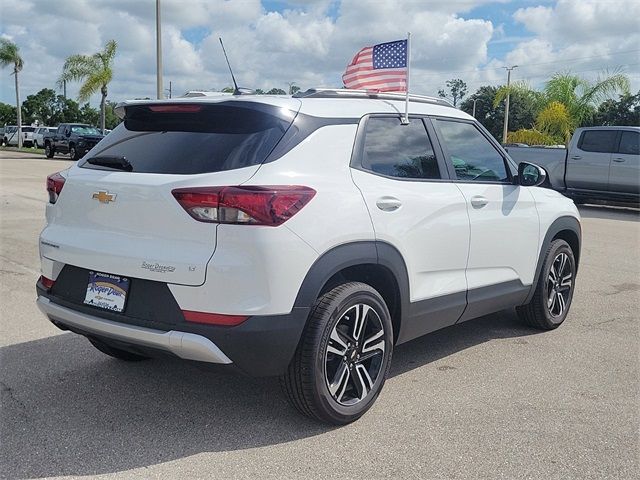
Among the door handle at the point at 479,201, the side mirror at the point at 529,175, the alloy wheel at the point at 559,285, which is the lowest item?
the alloy wheel at the point at 559,285

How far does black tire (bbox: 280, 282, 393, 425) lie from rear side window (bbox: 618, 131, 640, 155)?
13.5 metres

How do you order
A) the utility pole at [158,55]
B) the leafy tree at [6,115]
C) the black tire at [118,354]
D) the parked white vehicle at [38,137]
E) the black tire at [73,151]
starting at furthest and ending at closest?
the leafy tree at [6,115] → the parked white vehicle at [38,137] → the black tire at [73,151] → the utility pole at [158,55] → the black tire at [118,354]

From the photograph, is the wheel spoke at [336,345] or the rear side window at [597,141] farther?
the rear side window at [597,141]

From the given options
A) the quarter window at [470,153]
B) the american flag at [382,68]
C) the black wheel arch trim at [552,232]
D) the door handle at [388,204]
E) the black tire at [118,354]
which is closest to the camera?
the door handle at [388,204]

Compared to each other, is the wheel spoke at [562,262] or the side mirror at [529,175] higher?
the side mirror at [529,175]

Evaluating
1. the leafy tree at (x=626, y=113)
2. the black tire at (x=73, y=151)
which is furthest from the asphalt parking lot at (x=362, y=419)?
the leafy tree at (x=626, y=113)

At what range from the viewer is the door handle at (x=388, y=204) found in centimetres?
372

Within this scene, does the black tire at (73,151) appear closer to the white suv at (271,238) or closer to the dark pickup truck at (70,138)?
the dark pickup truck at (70,138)

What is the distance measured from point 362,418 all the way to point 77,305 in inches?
66.8

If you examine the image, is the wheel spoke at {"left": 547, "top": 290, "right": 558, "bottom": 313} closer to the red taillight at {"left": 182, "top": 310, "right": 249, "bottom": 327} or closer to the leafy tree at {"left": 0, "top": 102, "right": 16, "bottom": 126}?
the red taillight at {"left": 182, "top": 310, "right": 249, "bottom": 327}

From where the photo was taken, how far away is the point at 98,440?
3.43 m

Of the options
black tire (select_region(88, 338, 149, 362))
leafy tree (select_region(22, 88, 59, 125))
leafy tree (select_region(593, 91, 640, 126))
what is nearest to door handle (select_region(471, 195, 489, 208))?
black tire (select_region(88, 338, 149, 362))

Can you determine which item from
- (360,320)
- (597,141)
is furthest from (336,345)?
(597,141)

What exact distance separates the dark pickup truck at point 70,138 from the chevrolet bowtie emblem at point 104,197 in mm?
29758
